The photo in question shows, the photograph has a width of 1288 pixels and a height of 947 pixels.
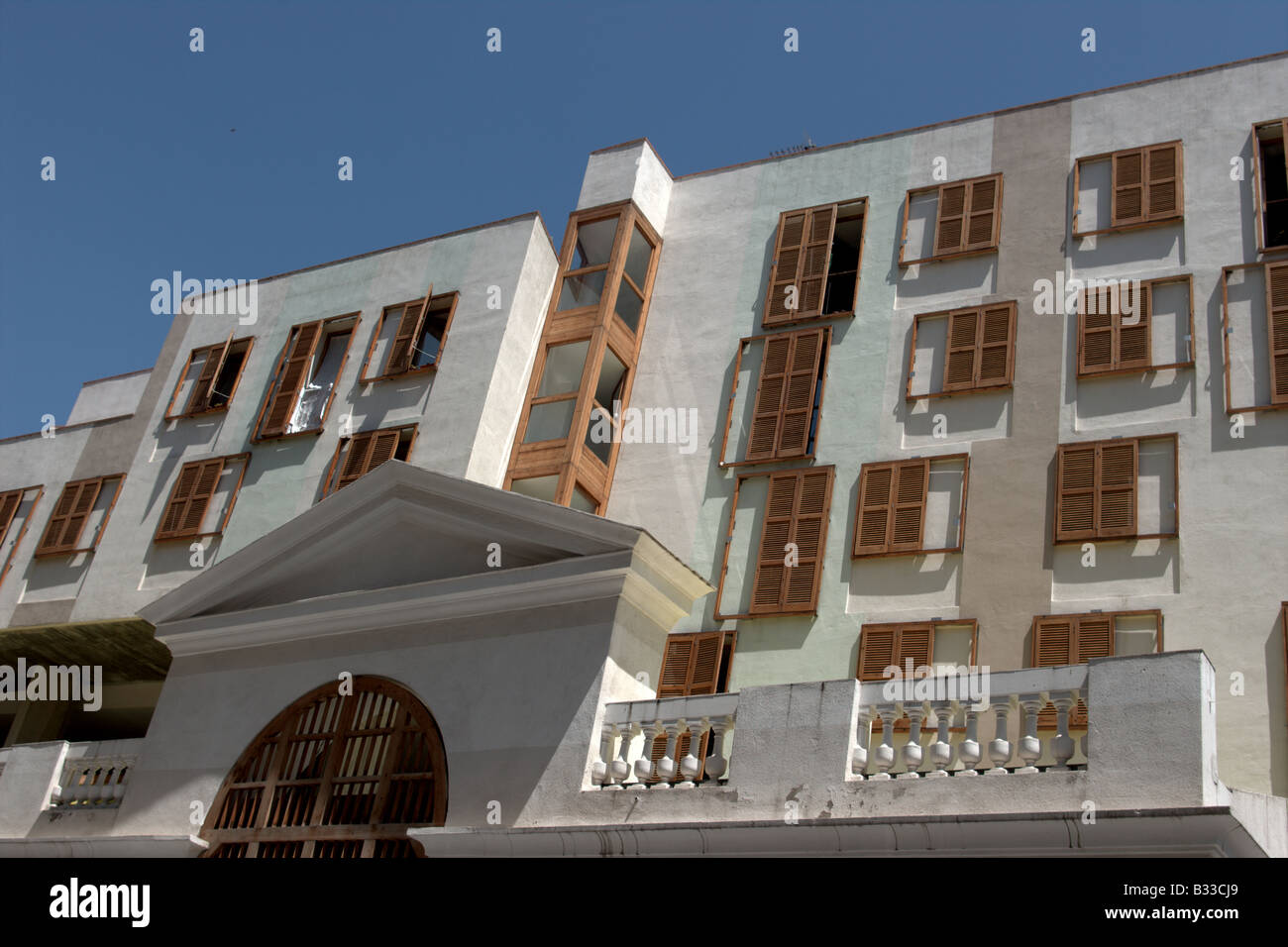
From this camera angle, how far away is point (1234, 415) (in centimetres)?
1716

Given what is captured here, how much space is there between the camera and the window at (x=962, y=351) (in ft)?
62.4

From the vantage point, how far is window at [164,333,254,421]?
25438 millimetres

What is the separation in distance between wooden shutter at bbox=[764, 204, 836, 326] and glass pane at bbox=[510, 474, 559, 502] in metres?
4.31

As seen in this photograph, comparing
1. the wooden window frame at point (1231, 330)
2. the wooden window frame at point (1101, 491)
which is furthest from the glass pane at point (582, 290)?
the wooden window frame at point (1231, 330)

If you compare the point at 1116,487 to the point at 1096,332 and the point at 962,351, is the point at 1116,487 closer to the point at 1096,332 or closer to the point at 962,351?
the point at 1096,332

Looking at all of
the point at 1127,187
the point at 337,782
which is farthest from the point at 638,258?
the point at 337,782

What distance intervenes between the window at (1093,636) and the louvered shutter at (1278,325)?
344 centimetres

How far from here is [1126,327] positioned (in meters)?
18.4

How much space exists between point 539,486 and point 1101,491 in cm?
861

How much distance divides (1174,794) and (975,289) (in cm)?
1212

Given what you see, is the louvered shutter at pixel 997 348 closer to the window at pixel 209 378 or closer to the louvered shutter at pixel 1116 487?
the louvered shutter at pixel 1116 487

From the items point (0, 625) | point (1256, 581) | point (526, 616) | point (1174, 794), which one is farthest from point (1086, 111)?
point (0, 625)
